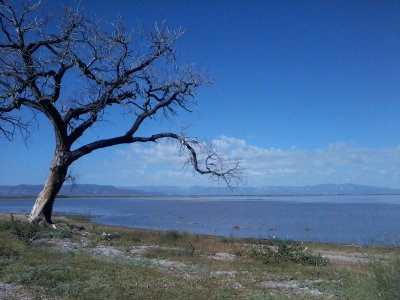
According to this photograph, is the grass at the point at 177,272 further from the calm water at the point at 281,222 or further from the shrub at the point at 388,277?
the calm water at the point at 281,222

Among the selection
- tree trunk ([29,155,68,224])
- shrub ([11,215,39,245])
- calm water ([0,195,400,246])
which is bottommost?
calm water ([0,195,400,246])

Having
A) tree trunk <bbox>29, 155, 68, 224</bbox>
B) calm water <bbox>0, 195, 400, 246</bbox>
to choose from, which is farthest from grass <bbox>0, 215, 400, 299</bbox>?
tree trunk <bbox>29, 155, 68, 224</bbox>

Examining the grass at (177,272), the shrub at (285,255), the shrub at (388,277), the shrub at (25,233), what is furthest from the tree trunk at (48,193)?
the shrub at (388,277)

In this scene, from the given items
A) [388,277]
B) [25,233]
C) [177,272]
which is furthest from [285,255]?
[25,233]

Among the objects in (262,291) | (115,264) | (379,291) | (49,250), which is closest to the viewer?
(379,291)

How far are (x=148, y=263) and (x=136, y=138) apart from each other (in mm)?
9649

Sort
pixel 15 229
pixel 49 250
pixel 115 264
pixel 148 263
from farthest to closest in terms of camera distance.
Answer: pixel 15 229
pixel 49 250
pixel 148 263
pixel 115 264

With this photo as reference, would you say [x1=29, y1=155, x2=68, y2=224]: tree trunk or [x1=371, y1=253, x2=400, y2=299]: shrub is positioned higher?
[x1=29, y1=155, x2=68, y2=224]: tree trunk

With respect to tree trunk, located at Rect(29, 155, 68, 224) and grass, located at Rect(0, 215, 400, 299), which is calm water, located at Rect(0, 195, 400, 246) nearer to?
grass, located at Rect(0, 215, 400, 299)

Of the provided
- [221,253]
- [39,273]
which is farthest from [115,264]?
[221,253]

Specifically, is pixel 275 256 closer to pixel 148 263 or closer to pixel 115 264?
pixel 148 263

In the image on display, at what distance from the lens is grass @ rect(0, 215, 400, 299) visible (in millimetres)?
9148

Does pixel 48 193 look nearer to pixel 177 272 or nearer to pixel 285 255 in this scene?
pixel 177 272

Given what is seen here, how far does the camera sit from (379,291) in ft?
26.0
